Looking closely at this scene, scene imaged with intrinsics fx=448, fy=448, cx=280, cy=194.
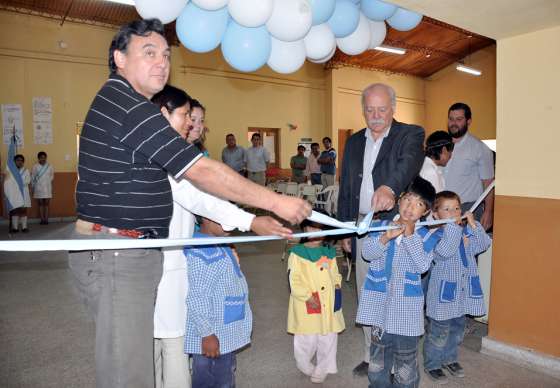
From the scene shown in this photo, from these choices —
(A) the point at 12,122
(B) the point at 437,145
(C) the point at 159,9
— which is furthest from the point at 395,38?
(C) the point at 159,9

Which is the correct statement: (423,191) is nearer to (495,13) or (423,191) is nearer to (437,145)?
(495,13)

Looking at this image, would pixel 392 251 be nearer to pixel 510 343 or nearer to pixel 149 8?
pixel 510 343

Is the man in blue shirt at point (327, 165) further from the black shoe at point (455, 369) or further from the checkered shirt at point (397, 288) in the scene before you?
the checkered shirt at point (397, 288)

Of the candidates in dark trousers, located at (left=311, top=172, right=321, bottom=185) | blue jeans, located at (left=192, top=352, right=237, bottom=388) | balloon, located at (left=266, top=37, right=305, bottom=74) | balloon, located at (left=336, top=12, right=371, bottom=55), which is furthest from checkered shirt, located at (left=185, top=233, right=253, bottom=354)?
dark trousers, located at (left=311, top=172, right=321, bottom=185)

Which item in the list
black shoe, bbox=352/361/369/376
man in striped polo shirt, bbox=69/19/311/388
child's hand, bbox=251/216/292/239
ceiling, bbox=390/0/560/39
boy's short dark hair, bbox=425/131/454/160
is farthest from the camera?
boy's short dark hair, bbox=425/131/454/160

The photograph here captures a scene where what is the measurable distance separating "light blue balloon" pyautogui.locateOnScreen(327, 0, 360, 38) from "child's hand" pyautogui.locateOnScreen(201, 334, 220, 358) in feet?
8.85

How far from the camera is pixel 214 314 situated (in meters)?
2.20

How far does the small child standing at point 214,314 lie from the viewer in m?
2.16

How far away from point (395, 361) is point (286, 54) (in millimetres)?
2435

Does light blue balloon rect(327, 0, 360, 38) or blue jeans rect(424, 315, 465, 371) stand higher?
light blue balloon rect(327, 0, 360, 38)

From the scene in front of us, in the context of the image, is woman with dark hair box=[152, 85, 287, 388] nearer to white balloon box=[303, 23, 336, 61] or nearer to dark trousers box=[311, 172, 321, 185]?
white balloon box=[303, 23, 336, 61]

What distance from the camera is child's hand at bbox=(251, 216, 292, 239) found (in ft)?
6.06

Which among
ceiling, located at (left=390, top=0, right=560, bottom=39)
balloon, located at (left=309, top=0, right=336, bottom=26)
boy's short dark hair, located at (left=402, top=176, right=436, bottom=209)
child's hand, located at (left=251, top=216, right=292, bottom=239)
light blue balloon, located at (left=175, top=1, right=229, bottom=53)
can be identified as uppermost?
balloon, located at (left=309, top=0, right=336, bottom=26)

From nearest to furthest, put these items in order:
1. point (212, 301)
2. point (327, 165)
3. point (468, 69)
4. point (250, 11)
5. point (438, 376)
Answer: point (212, 301) → point (438, 376) → point (250, 11) → point (327, 165) → point (468, 69)
